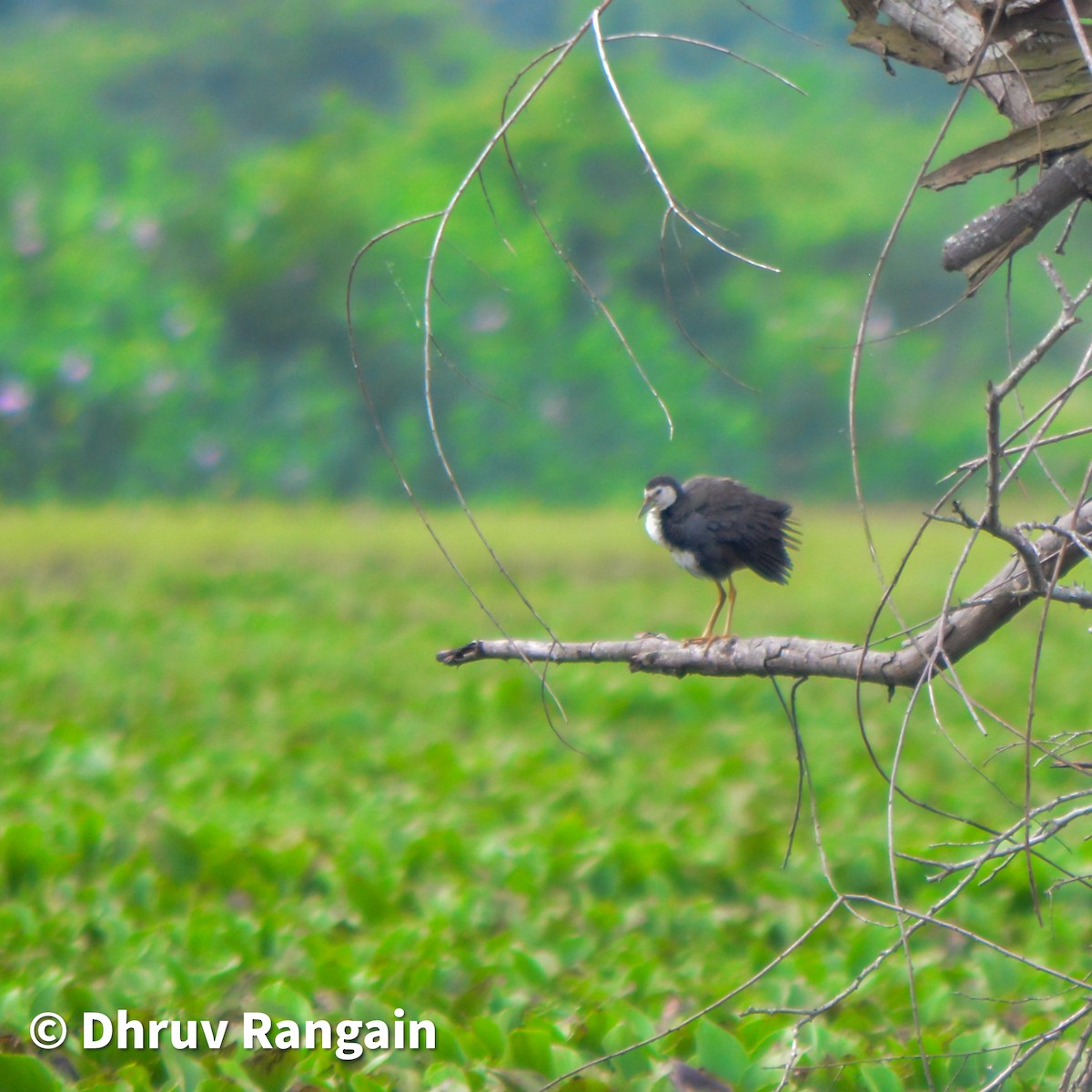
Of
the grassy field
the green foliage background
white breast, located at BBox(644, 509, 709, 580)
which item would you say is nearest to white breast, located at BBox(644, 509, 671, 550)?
white breast, located at BBox(644, 509, 709, 580)

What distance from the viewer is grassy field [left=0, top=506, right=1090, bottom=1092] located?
2.74 m

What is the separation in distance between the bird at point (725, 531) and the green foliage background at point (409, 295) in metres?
11.5

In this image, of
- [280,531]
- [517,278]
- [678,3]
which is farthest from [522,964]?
[678,3]

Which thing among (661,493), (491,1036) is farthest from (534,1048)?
(661,493)

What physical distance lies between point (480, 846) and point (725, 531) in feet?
6.84

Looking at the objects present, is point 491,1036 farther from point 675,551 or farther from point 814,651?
point 814,651

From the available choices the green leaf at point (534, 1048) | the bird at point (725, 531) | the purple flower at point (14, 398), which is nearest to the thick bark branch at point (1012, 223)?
the bird at point (725, 531)

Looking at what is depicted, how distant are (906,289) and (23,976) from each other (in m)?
16.0

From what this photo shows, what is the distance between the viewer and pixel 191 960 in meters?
3.29

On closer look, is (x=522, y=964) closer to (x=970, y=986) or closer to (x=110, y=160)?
(x=970, y=986)

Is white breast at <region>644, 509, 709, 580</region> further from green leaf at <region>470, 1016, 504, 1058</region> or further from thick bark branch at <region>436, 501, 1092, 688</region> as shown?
green leaf at <region>470, 1016, 504, 1058</region>

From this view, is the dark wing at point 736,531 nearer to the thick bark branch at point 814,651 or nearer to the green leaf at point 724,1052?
the thick bark branch at point 814,651

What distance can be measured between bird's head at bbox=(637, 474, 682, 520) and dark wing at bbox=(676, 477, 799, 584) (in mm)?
121

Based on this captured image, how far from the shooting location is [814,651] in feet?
6.03
